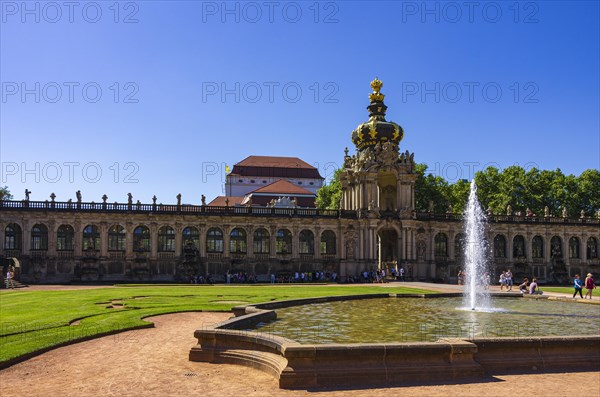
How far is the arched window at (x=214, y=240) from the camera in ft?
214

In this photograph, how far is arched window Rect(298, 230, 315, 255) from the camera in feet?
221

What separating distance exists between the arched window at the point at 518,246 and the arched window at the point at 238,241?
34.3m

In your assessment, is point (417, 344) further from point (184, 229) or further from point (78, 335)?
point (184, 229)

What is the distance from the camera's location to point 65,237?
6225 cm

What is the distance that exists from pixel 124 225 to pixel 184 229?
21.0 ft

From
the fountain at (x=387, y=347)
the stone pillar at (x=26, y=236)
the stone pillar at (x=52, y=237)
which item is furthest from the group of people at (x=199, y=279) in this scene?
the fountain at (x=387, y=347)

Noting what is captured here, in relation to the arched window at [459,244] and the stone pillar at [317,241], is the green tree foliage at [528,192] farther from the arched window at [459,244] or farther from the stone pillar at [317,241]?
the stone pillar at [317,241]

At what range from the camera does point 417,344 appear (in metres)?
13.3

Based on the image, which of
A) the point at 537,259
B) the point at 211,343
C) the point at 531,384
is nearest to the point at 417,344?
the point at 531,384

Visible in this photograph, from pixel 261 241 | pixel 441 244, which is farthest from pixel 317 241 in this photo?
pixel 441 244

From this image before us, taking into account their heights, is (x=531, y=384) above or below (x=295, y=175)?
below

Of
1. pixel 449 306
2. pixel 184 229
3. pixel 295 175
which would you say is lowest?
pixel 449 306

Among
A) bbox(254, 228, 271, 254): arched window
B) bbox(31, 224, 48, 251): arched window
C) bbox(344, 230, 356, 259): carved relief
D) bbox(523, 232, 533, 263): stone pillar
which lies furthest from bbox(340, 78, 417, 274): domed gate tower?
bbox(31, 224, 48, 251): arched window

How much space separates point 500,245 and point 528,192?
1985cm
